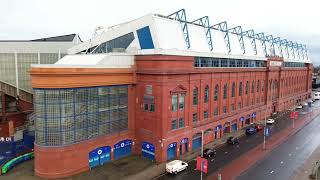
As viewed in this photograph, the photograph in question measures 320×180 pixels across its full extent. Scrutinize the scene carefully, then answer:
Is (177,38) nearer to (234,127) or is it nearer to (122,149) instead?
(122,149)

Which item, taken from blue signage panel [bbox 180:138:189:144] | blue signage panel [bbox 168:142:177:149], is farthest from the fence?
blue signage panel [bbox 180:138:189:144]

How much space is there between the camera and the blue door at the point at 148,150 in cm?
4531

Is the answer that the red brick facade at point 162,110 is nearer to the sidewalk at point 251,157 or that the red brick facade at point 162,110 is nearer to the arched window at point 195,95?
the arched window at point 195,95

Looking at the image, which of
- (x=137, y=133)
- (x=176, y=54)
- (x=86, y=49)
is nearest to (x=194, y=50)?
(x=176, y=54)

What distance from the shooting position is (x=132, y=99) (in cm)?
4753

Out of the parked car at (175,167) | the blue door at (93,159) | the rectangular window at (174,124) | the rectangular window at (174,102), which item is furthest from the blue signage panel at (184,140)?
the blue door at (93,159)

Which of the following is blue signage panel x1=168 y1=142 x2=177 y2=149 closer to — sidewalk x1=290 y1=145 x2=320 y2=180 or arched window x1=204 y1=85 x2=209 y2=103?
arched window x1=204 y1=85 x2=209 y2=103

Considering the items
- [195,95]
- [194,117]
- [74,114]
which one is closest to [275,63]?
[195,95]

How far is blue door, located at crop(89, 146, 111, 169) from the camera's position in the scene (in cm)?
4178

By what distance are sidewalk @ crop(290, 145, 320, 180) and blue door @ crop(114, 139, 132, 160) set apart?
2541 cm

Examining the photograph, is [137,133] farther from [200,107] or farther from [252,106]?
[252,106]

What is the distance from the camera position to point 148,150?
1813 inches

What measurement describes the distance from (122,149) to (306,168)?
2913 cm

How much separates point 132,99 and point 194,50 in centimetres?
1532
